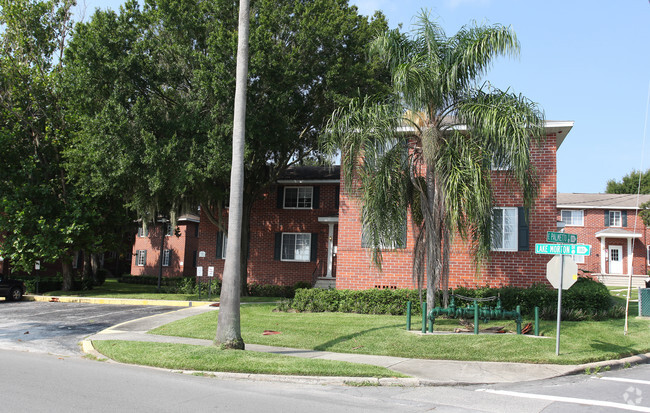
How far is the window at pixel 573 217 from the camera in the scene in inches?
1528

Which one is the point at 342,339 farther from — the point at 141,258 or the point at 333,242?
the point at 141,258

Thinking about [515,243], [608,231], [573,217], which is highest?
[573,217]

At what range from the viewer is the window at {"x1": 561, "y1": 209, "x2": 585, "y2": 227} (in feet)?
127

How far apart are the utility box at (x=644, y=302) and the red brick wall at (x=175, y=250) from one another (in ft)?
103

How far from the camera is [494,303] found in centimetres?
1496

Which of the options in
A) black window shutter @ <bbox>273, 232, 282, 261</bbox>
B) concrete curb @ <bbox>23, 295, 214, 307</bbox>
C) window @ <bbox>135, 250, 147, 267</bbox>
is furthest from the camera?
window @ <bbox>135, 250, 147, 267</bbox>

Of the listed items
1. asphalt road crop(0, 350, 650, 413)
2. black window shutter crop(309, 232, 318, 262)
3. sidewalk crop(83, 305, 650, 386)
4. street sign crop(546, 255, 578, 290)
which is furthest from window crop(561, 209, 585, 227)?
asphalt road crop(0, 350, 650, 413)

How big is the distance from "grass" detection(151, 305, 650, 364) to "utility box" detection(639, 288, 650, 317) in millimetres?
1517

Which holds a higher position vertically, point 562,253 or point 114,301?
point 562,253

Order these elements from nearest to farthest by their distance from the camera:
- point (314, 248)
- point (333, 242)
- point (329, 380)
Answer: point (329, 380)
point (333, 242)
point (314, 248)

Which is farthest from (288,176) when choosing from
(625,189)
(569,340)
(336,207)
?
(625,189)

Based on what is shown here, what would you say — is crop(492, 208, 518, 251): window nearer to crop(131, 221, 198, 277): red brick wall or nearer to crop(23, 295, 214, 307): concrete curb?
crop(23, 295, 214, 307): concrete curb

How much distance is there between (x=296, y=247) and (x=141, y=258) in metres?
21.5

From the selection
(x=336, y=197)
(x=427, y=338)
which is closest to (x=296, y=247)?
(x=336, y=197)
